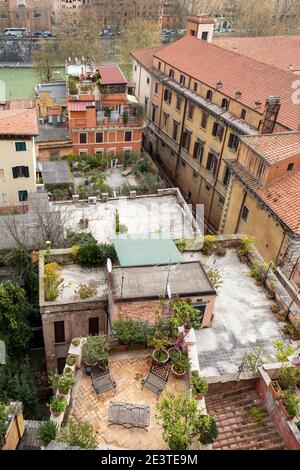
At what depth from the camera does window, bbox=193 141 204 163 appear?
40.9 meters

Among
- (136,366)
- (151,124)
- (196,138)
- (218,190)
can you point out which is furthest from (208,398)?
(151,124)

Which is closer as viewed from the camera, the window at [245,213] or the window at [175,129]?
the window at [245,213]

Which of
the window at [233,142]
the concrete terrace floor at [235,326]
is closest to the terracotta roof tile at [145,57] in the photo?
the window at [233,142]

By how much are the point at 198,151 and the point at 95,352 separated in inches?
1201

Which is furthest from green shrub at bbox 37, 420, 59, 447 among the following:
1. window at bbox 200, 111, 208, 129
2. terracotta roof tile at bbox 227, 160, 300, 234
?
window at bbox 200, 111, 208, 129

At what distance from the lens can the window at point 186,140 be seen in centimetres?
4306

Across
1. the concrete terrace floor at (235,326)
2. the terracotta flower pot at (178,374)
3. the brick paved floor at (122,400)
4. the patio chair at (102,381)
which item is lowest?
the concrete terrace floor at (235,326)

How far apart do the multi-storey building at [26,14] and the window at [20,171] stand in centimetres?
8253

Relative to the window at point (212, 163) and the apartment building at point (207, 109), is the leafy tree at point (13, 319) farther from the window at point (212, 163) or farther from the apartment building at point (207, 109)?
the window at point (212, 163)

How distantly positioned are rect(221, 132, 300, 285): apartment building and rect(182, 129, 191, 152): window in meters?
15.4

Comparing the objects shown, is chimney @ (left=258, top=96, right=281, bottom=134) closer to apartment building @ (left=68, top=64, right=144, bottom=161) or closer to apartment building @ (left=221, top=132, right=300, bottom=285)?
apartment building @ (left=221, top=132, right=300, bottom=285)

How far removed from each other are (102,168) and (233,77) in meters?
16.3

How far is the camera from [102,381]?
1490 centimetres

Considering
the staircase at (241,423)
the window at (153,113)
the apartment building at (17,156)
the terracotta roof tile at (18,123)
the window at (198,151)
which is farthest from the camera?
the window at (153,113)
